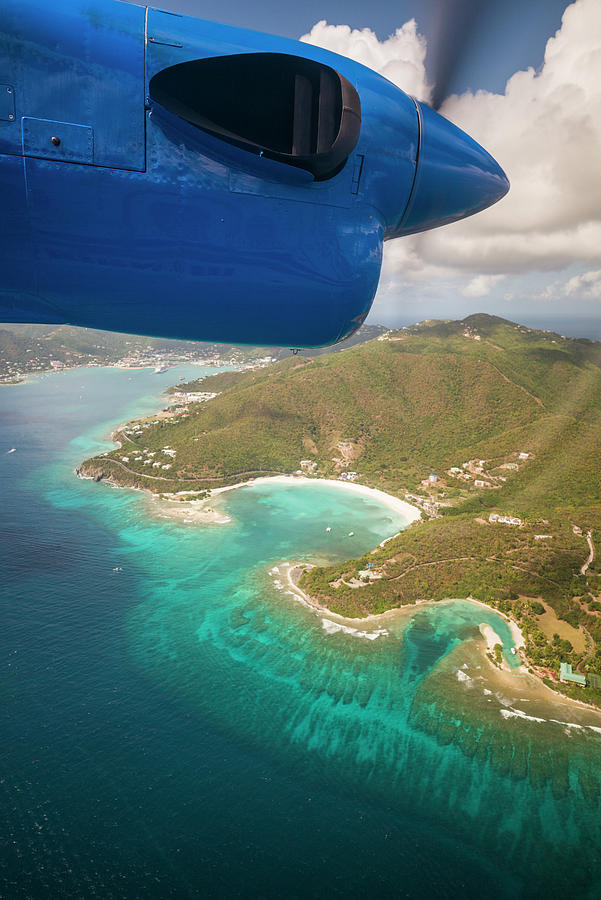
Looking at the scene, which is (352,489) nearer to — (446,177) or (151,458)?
(151,458)

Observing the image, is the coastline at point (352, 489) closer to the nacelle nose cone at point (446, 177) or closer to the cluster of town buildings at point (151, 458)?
the cluster of town buildings at point (151, 458)

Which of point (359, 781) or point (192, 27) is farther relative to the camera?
point (359, 781)

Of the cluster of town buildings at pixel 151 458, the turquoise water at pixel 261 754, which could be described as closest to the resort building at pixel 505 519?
the turquoise water at pixel 261 754

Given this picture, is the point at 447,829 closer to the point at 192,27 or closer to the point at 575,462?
the point at 192,27

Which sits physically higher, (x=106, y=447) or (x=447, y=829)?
(x=447, y=829)

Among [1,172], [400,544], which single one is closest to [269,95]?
[1,172]

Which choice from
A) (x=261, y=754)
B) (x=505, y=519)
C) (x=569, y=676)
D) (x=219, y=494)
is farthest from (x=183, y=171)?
(x=219, y=494)

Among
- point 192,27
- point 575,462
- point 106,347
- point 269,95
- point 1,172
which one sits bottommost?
point 106,347
